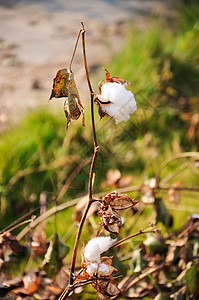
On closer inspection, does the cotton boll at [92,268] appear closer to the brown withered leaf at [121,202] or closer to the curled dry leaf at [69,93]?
the brown withered leaf at [121,202]

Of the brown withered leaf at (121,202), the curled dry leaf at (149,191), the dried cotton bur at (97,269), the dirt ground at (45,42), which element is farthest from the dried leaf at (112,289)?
the dirt ground at (45,42)

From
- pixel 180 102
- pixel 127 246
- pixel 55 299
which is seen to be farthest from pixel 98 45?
pixel 55 299

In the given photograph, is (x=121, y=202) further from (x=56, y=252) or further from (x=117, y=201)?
(x=56, y=252)

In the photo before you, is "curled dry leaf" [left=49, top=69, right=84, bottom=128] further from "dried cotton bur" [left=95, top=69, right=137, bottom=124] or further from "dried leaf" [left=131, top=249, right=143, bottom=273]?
"dried leaf" [left=131, top=249, right=143, bottom=273]

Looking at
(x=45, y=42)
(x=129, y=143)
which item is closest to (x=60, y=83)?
(x=129, y=143)

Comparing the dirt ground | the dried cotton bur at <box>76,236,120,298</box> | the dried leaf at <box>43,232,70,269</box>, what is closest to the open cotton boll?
the dried cotton bur at <box>76,236,120,298</box>

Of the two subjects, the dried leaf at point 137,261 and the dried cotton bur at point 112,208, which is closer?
the dried cotton bur at point 112,208
